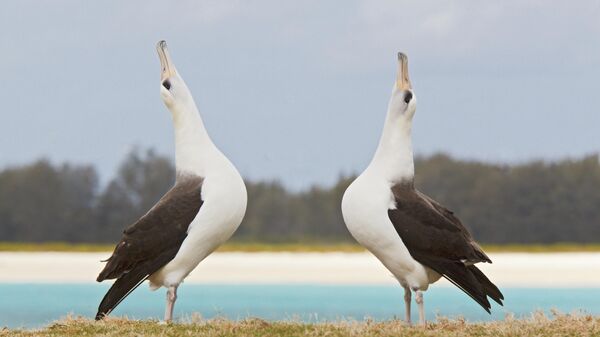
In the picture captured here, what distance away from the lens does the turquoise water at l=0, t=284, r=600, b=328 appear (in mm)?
24812

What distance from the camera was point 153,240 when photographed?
10.4 metres

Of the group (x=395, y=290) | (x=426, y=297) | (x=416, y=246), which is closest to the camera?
(x=416, y=246)

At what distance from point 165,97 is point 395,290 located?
76.8ft

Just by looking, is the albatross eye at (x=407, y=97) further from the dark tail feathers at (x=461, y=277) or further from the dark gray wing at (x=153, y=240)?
the dark gray wing at (x=153, y=240)

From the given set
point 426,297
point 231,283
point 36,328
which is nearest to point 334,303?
point 426,297

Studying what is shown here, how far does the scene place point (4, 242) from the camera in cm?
4406

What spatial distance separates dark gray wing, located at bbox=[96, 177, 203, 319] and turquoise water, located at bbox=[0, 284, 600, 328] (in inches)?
482

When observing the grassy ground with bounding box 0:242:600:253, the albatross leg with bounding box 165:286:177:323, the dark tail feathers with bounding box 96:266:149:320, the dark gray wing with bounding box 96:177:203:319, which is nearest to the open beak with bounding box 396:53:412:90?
the dark gray wing with bounding box 96:177:203:319

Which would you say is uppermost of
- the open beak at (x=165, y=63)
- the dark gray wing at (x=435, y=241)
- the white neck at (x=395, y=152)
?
the open beak at (x=165, y=63)

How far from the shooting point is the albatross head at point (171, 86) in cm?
1090

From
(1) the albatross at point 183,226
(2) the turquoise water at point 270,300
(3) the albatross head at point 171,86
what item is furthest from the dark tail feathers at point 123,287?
(2) the turquoise water at point 270,300

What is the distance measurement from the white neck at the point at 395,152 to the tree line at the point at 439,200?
94.3ft

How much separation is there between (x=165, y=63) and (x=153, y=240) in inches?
73.4

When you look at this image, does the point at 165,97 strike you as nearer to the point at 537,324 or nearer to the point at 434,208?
the point at 434,208
